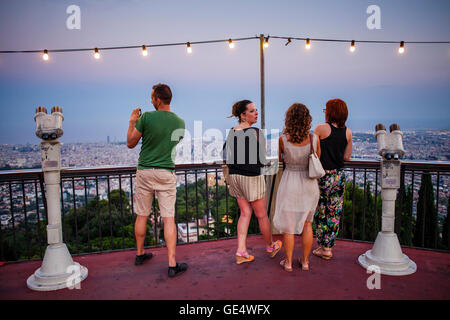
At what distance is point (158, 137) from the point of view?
255cm

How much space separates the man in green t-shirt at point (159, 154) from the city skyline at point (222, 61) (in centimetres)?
19

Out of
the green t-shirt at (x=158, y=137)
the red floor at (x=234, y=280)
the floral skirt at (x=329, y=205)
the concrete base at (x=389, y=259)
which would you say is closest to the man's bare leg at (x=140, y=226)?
the red floor at (x=234, y=280)

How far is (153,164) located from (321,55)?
17.8 feet

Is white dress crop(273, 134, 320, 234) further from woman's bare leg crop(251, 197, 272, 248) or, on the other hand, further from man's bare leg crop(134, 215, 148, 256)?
man's bare leg crop(134, 215, 148, 256)

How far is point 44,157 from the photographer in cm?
248

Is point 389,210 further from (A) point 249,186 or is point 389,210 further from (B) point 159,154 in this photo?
(B) point 159,154

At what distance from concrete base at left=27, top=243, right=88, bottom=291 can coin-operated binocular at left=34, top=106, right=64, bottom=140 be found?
104cm

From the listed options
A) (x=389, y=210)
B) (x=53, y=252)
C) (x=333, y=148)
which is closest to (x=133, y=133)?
(x=53, y=252)

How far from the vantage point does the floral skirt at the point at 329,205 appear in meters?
2.81

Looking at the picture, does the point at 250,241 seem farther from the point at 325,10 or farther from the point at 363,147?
the point at 325,10

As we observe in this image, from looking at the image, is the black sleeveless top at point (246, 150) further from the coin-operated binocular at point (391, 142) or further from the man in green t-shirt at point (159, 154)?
the coin-operated binocular at point (391, 142)

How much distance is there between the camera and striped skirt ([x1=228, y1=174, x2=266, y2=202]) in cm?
272

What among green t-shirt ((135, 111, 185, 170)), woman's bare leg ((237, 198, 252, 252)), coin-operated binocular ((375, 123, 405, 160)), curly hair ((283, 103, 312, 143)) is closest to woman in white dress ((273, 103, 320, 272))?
curly hair ((283, 103, 312, 143))
